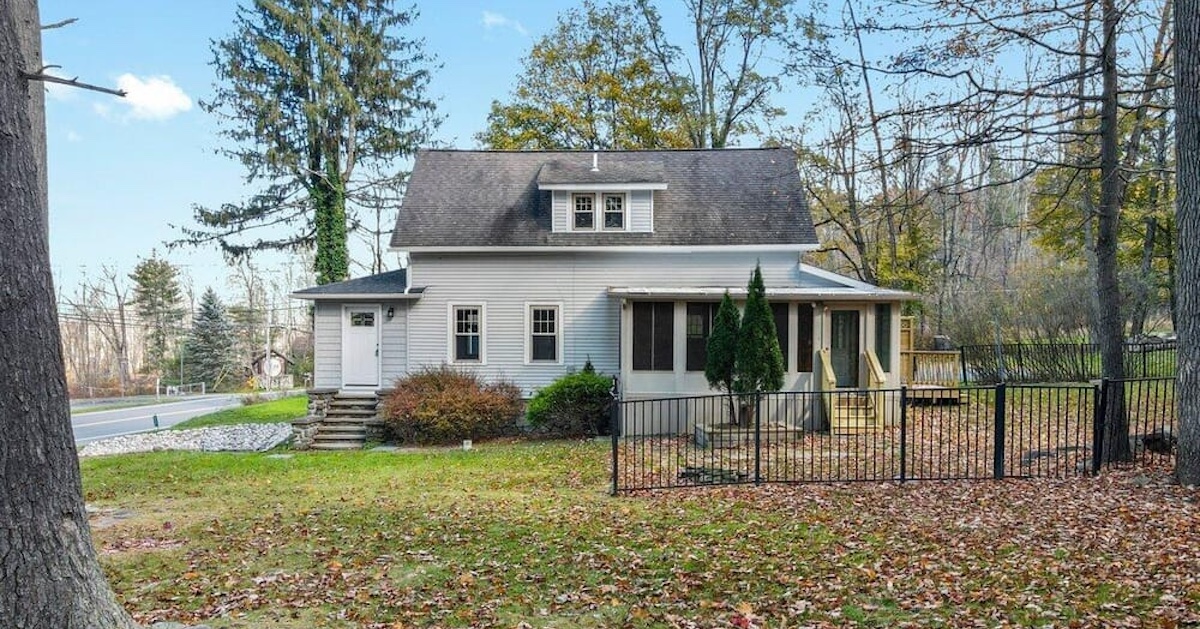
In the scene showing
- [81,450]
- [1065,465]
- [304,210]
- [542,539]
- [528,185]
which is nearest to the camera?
[542,539]

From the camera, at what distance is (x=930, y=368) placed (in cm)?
1738

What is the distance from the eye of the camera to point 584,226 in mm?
17250

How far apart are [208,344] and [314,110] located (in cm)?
2034

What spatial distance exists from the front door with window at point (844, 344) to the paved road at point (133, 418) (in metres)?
18.5

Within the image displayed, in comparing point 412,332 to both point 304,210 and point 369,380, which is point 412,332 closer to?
point 369,380

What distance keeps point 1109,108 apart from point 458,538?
9.57 meters

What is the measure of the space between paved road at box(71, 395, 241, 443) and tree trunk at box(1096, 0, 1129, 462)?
851 inches

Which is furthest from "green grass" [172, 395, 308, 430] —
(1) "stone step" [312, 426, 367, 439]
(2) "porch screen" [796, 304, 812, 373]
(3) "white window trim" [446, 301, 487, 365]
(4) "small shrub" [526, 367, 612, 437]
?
(2) "porch screen" [796, 304, 812, 373]

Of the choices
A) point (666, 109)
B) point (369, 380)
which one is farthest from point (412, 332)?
point (666, 109)

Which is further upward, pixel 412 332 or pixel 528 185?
pixel 528 185

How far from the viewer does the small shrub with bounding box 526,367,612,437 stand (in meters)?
15.3

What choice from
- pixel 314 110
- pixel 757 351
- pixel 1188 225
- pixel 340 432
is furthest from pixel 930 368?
pixel 314 110

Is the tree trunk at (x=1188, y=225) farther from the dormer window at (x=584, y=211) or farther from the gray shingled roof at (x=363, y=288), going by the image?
the gray shingled roof at (x=363, y=288)

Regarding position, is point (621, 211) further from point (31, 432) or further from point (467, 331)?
point (31, 432)
